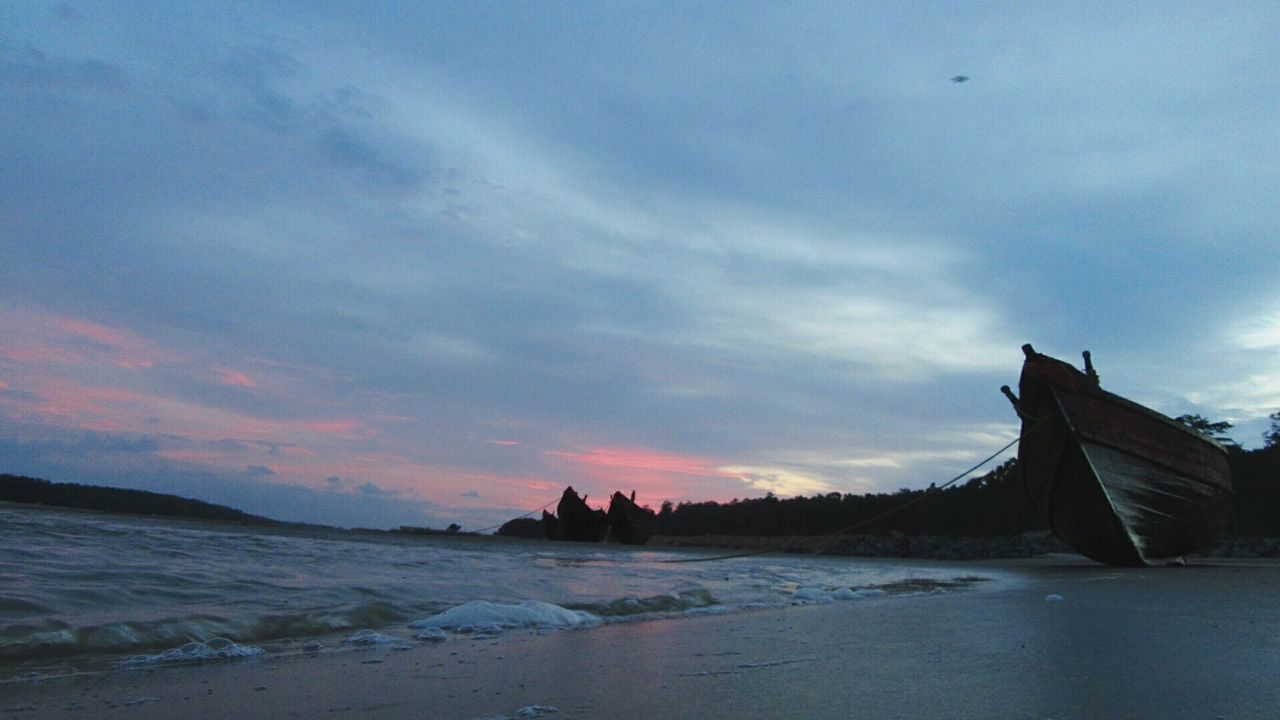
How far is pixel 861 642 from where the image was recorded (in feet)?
12.8

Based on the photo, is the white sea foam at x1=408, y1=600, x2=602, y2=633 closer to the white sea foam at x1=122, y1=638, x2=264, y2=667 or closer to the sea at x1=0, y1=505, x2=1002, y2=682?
the sea at x1=0, y1=505, x2=1002, y2=682

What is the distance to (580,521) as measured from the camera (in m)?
39.2

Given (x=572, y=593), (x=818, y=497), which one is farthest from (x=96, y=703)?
(x=818, y=497)

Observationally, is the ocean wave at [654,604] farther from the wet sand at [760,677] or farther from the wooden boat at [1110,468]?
the wooden boat at [1110,468]

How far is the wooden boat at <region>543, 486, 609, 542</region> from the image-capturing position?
39.1 m

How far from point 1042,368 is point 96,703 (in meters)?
11.0

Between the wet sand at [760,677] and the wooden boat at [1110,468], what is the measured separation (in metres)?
6.59

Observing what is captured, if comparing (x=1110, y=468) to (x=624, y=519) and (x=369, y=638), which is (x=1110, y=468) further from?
(x=624, y=519)

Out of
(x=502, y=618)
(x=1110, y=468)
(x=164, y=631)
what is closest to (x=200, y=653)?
(x=164, y=631)

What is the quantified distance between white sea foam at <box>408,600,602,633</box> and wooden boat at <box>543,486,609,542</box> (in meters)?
34.4

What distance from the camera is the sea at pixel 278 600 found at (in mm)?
3646

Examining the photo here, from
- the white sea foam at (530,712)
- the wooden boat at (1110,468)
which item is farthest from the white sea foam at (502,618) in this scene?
the wooden boat at (1110,468)

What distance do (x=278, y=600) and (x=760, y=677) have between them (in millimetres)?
3680

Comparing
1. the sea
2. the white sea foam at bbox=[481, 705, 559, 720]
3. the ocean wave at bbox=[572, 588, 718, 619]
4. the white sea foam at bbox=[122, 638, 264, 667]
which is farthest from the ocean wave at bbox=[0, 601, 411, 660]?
the white sea foam at bbox=[481, 705, 559, 720]
